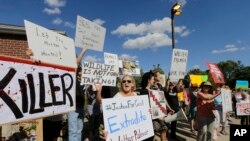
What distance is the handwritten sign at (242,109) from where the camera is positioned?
12.4m

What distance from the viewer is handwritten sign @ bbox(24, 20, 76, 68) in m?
4.40

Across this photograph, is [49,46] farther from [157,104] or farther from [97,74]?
[157,104]

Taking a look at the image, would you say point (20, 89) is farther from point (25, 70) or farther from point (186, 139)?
point (186, 139)

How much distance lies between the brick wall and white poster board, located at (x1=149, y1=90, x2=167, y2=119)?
9.41 metres

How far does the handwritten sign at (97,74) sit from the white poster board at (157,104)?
98cm

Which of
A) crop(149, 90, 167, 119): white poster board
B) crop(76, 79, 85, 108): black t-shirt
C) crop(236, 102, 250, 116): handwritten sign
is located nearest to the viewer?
crop(76, 79, 85, 108): black t-shirt

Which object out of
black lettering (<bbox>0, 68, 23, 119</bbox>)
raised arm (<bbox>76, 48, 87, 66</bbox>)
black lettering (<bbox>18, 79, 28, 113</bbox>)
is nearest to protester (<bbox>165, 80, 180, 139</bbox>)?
raised arm (<bbox>76, 48, 87, 66</bbox>)

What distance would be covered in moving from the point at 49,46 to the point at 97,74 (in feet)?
8.25

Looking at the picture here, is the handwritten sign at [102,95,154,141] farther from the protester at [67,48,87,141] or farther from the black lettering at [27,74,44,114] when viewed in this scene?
the protester at [67,48,87,141]

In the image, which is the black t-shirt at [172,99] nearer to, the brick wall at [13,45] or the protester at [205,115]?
the protester at [205,115]

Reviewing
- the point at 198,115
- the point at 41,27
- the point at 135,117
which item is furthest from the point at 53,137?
the point at 198,115

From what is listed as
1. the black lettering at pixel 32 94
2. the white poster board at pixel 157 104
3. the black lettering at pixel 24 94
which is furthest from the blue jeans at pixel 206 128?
the black lettering at pixel 24 94

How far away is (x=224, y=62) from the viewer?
14562 centimetres

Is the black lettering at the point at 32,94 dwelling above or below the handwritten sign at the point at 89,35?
below
